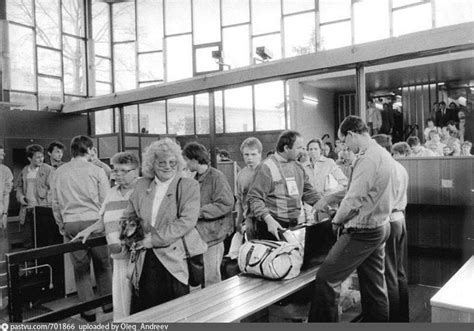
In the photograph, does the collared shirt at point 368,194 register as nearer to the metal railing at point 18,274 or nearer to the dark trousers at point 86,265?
the metal railing at point 18,274

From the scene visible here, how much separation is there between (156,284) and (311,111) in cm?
705

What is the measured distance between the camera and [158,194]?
2.07m

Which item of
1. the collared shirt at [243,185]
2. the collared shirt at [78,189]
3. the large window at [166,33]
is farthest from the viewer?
the large window at [166,33]

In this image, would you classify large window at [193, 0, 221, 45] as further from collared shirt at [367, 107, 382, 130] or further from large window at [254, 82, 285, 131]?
collared shirt at [367, 107, 382, 130]

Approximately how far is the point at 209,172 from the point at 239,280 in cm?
72

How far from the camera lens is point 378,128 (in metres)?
8.59

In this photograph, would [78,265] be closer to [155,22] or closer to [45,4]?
[45,4]

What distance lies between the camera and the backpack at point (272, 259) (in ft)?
7.52

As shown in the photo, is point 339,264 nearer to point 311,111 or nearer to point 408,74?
point 408,74

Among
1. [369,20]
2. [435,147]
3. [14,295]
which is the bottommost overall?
[14,295]

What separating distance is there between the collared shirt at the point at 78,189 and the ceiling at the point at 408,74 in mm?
4789

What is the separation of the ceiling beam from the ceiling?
13.8ft

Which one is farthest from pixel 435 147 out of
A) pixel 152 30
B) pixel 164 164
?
pixel 152 30

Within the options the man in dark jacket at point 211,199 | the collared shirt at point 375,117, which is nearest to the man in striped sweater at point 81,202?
the man in dark jacket at point 211,199
